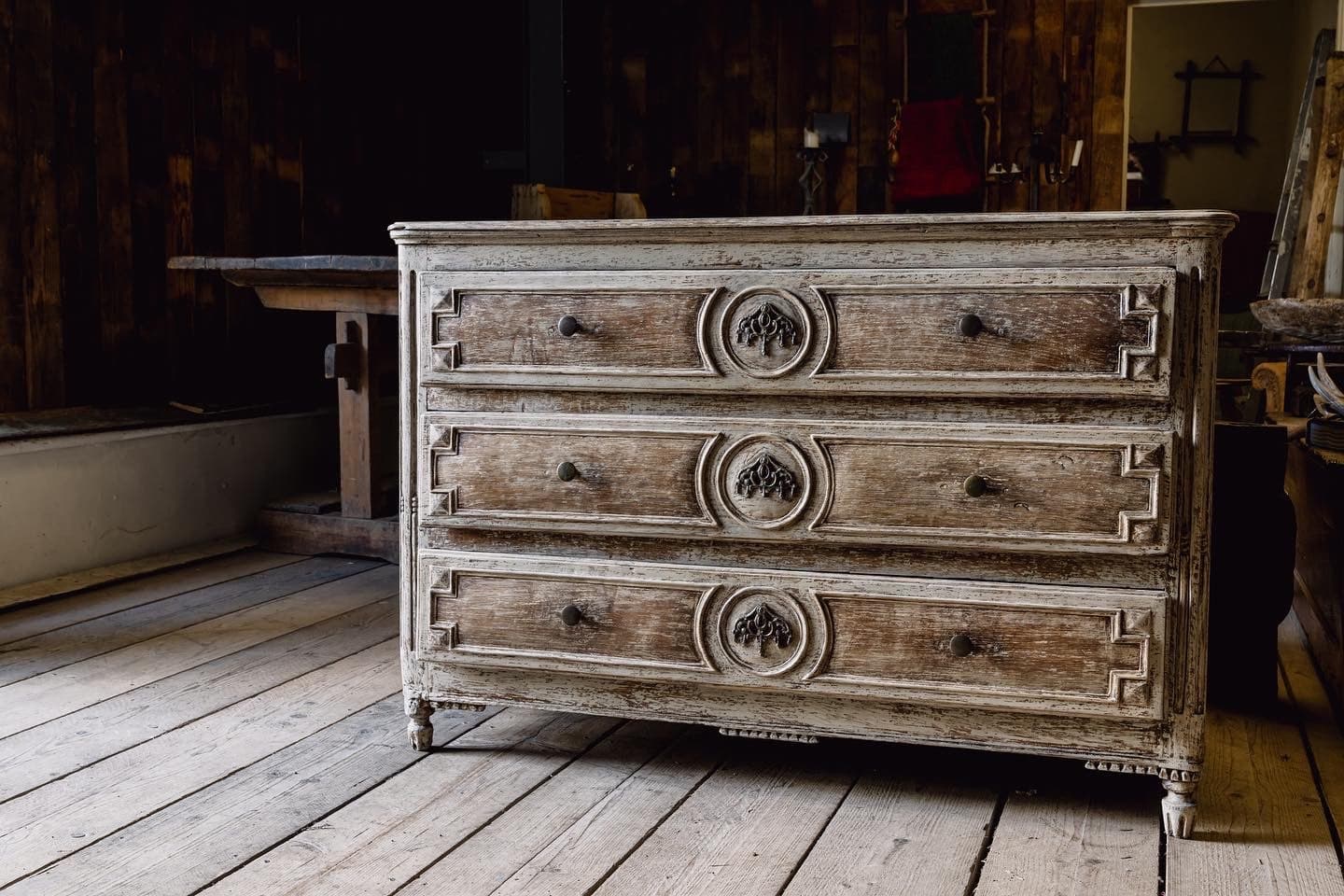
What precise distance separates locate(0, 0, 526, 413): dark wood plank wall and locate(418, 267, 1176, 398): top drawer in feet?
7.01

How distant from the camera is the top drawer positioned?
1.75 meters

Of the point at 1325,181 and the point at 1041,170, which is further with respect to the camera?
the point at 1041,170

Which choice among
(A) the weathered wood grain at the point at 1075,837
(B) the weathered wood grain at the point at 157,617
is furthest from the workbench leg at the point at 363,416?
(A) the weathered wood grain at the point at 1075,837

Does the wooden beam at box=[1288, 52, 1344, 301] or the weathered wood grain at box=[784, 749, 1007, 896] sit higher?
the wooden beam at box=[1288, 52, 1344, 301]

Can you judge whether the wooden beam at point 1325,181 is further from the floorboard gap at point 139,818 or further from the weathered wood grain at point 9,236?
the weathered wood grain at point 9,236

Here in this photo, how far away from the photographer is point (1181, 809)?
179 centimetres

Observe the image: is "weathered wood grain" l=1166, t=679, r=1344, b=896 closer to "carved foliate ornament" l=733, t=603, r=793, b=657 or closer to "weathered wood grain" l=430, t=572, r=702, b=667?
"carved foliate ornament" l=733, t=603, r=793, b=657

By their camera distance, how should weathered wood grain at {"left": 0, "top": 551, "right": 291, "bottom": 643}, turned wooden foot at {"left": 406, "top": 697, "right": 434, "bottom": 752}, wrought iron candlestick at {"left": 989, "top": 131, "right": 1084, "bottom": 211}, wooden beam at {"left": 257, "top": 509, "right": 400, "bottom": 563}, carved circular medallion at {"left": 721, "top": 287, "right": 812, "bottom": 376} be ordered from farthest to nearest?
wrought iron candlestick at {"left": 989, "top": 131, "right": 1084, "bottom": 211} < wooden beam at {"left": 257, "top": 509, "right": 400, "bottom": 563} < weathered wood grain at {"left": 0, "top": 551, "right": 291, "bottom": 643} < turned wooden foot at {"left": 406, "top": 697, "right": 434, "bottom": 752} < carved circular medallion at {"left": 721, "top": 287, "right": 812, "bottom": 376}

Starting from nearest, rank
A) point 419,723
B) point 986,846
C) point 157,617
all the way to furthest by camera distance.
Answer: point 986,846, point 419,723, point 157,617

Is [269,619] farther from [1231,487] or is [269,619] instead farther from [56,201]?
[1231,487]

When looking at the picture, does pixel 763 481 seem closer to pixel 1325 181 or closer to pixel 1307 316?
pixel 1307 316

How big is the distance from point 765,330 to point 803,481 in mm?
236

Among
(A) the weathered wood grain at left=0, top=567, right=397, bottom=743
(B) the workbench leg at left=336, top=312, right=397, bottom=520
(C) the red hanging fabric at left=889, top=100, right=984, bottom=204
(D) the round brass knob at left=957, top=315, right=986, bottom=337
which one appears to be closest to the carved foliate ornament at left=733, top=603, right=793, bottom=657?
(D) the round brass knob at left=957, top=315, right=986, bottom=337

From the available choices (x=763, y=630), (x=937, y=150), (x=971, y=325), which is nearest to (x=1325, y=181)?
(x=937, y=150)
